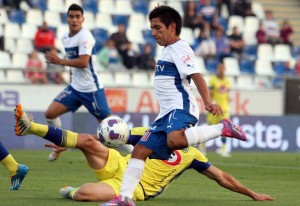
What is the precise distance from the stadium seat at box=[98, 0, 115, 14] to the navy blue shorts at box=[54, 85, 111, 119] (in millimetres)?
11966

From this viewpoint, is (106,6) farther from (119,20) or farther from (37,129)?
(37,129)

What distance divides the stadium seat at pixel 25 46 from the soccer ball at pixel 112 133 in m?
14.9

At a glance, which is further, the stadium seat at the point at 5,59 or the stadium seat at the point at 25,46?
the stadium seat at the point at 25,46

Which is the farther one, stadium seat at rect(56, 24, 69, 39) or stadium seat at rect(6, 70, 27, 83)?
stadium seat at rect(56, 24, 69, 39)

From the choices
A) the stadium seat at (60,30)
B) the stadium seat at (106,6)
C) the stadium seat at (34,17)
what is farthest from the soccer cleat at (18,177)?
the stadium seat at (106,6)

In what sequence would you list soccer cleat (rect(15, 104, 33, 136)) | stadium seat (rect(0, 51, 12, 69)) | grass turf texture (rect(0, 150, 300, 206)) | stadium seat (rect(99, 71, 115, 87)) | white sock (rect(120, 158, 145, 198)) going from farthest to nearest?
stadium seat (rect(99, 71, 115, 87)), stadium seat (rect(0, 51, 12, 69)), grass turf texture (rect(0, 150, 300, 206)), soccer cleat (rect(15, 104, 33, 136)), white sock (rect(120, 158, 145, 198))

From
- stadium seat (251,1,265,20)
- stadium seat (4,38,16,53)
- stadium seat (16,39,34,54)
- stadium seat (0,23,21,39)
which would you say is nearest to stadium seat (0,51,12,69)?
stadium seat (4,38,16,53)

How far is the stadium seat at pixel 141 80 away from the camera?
24516 millimetres

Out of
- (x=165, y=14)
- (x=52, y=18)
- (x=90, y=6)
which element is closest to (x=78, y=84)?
(x=165, y=14)

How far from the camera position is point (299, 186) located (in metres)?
13.4

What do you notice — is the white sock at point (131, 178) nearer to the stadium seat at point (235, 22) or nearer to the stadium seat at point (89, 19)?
the stadium seat at point (89, 19)

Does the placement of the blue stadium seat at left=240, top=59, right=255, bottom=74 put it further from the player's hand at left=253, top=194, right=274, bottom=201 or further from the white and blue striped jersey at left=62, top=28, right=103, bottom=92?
the player's hand at left=253, top=194, right=274, bottom=201

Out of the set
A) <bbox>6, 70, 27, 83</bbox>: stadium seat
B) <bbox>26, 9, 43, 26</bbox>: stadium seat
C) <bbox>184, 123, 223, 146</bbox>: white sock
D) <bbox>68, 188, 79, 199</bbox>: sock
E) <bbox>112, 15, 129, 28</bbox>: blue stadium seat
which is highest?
<bbox>26, 9, 43, 26</bbox>: stadium seat

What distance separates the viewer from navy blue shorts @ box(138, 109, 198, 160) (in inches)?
375
